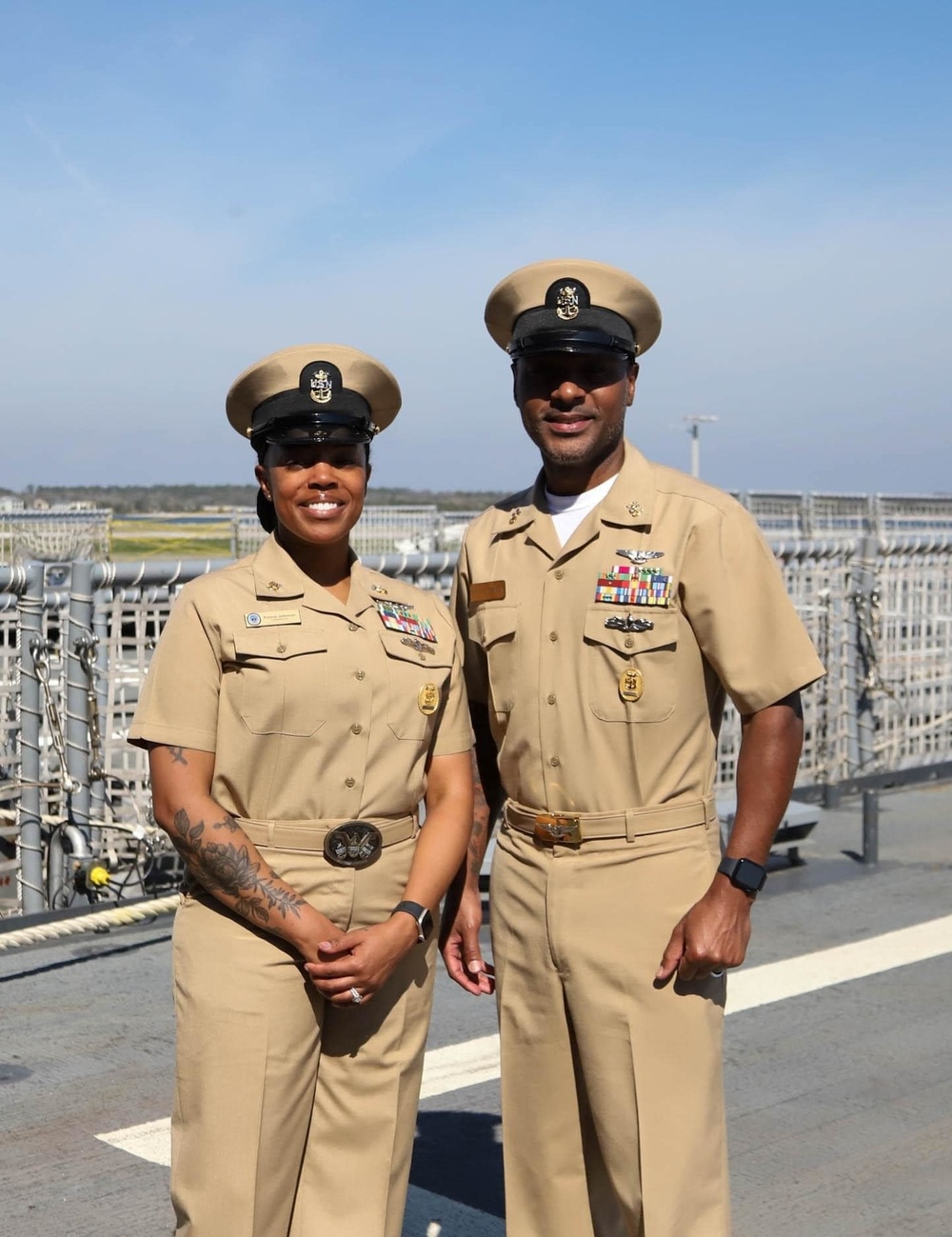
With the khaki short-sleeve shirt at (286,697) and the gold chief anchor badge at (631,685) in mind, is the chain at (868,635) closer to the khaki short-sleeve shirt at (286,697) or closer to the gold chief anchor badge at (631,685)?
the gold chief anchor badge at (631,685)

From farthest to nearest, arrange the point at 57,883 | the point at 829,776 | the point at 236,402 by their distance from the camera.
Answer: the point at 829,776
the point at 57,883
the point at 236,402

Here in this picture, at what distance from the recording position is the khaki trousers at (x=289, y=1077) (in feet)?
8.96

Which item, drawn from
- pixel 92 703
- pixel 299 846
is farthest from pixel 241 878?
pixel 92 703

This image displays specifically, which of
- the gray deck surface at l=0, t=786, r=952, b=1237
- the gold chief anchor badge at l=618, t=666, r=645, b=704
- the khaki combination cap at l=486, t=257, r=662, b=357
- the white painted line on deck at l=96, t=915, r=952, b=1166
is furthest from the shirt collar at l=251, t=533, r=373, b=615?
the white painted line on deck at l=96, t=915, r=952, b=1166

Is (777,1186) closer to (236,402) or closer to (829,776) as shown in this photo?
(236,402)

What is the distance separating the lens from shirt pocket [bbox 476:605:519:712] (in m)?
3.16

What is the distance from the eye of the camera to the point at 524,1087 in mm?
3092

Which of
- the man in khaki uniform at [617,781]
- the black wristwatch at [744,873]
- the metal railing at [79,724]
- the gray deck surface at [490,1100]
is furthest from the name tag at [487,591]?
the metal railing at [79,724]

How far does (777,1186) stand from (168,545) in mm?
30482

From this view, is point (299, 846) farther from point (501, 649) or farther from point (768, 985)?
point (768, 985)

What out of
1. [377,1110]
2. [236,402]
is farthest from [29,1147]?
[236,402]

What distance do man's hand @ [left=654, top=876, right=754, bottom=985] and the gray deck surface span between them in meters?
1.23

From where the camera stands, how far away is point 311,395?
288 centimetres

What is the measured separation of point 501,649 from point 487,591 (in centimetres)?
14
